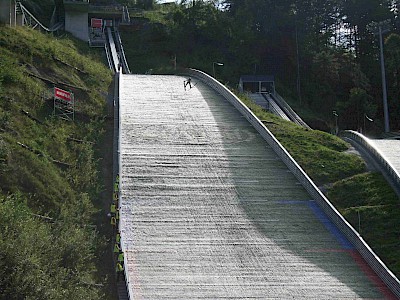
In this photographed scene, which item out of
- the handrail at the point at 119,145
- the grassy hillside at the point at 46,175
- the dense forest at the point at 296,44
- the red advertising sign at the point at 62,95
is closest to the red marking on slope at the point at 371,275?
the handrail at the point at 119,145

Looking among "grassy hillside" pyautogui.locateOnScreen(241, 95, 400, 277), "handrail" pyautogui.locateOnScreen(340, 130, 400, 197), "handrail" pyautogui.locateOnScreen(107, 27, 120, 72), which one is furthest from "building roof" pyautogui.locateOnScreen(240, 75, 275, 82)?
"handrail" pyautogui.locateOnScreen(340, 130, 400, 197)

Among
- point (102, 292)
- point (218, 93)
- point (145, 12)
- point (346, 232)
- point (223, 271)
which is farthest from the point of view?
point (145, 12)

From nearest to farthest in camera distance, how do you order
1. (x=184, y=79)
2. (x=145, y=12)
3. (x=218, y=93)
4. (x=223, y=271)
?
(x=223, y=271) → (x=218, y=93) → (x=184, y=79) → (x=145, y=12)

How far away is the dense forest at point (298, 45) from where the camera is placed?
44375 millimetres

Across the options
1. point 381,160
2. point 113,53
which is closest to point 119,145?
point 381,160

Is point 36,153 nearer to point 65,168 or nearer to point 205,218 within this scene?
point 65,168

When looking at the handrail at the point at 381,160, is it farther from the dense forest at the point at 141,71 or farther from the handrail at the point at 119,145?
the handrail at the point at 119,145

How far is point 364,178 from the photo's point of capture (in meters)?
23.2

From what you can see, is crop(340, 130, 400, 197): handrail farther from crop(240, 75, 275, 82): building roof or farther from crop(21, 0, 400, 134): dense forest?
crop(240, 75, 275, 82): building roof

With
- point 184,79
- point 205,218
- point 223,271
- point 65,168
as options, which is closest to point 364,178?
point 205,218

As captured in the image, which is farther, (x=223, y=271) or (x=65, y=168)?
(x=65, y=168)

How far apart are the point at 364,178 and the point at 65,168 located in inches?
376

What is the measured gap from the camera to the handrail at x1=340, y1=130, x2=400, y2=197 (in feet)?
74.3

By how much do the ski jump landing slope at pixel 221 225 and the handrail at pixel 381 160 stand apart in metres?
3.13
